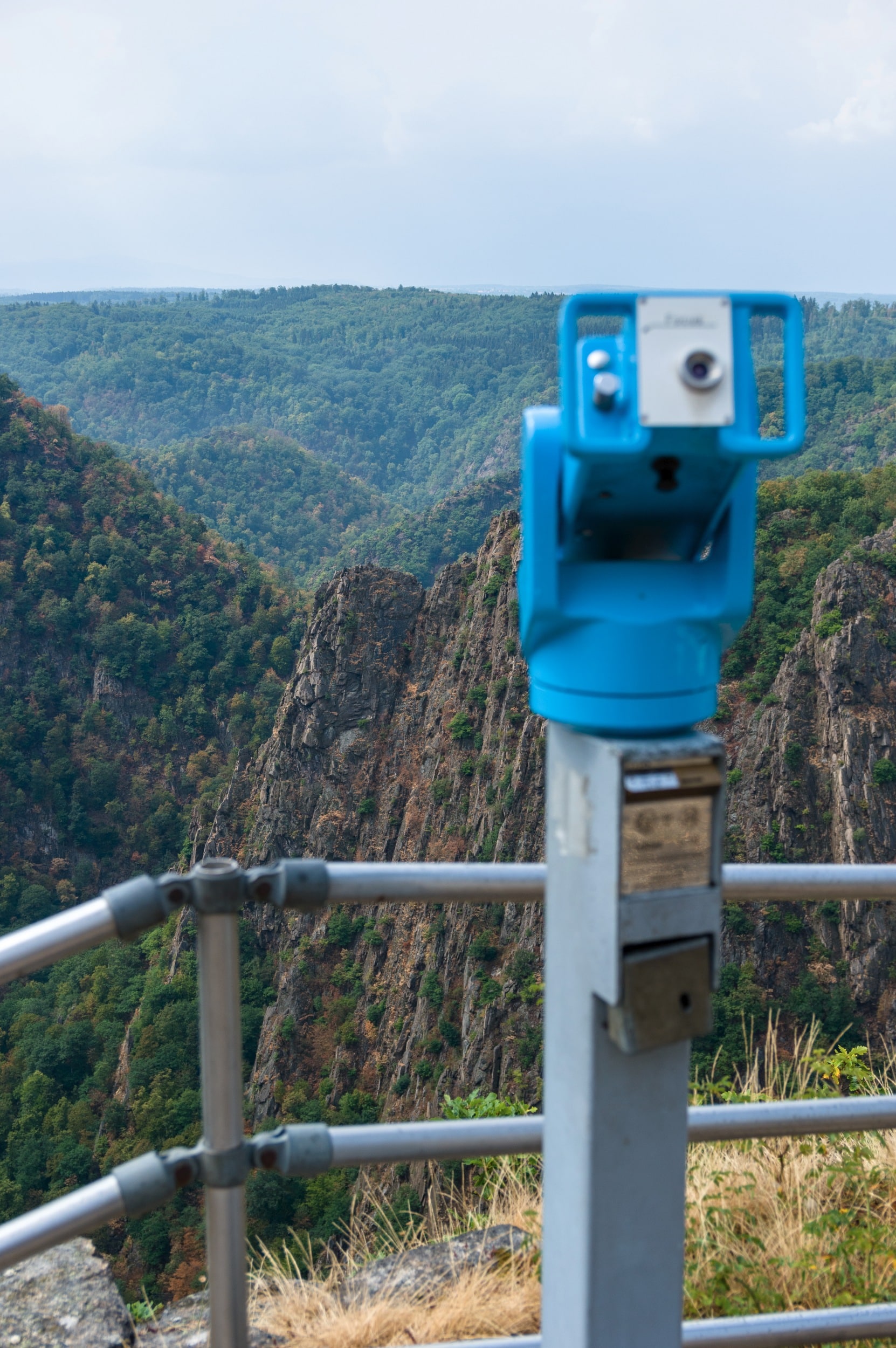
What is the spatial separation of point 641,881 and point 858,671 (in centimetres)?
3485

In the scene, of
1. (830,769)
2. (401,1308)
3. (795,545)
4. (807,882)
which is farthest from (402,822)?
(807,882)

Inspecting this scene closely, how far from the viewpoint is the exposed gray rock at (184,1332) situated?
223 cm

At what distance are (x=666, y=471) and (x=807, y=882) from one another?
89 cm

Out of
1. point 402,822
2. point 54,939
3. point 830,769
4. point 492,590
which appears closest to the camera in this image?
point 54,939

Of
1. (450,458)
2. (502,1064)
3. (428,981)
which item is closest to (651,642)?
(502,1064)

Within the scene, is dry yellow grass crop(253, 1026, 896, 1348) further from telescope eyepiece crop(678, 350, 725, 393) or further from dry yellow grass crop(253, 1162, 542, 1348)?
telescope eyepiece crop(678, 350, 725, 393)

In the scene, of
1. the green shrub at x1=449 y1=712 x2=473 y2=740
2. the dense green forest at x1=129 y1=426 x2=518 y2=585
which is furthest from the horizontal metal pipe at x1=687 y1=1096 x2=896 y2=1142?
the dense green forest at x1=129 y1=426 x2=518 y2=585

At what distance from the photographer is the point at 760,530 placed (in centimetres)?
4125

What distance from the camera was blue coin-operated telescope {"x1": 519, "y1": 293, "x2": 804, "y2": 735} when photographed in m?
1.21

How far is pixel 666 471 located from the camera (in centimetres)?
129

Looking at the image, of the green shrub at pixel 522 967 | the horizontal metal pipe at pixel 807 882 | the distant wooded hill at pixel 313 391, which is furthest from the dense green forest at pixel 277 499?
the horizontal metal pipe at pixel 807 882

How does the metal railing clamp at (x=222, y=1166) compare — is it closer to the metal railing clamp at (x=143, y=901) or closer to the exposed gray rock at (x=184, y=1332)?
the metal railing clamp at (x=143, y=901)

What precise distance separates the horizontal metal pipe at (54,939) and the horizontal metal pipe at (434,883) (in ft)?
1.11

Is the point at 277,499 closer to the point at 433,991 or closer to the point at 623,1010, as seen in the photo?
the point at 433,991
